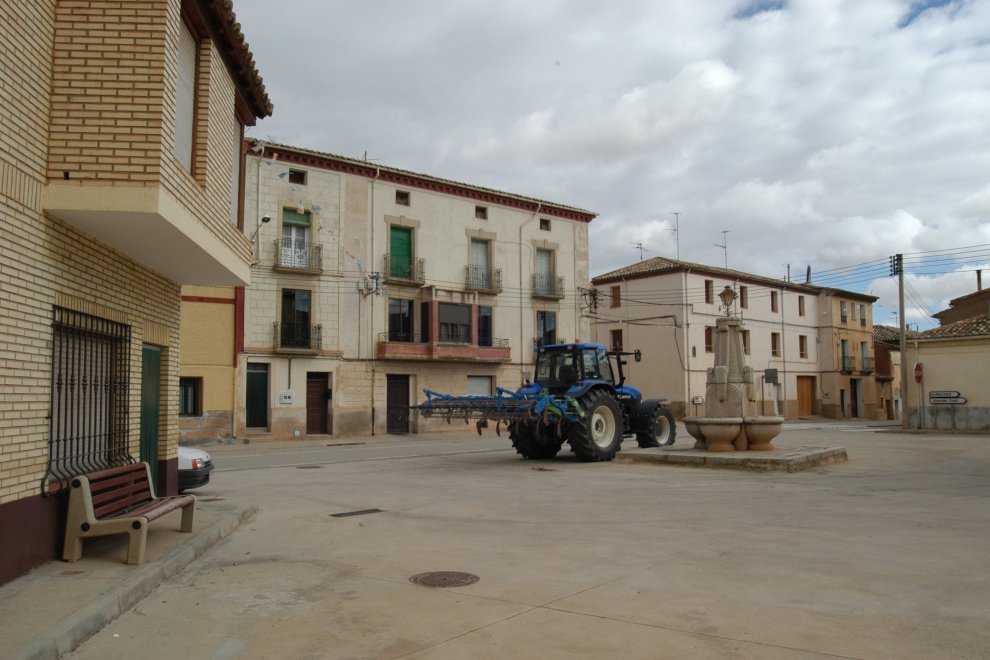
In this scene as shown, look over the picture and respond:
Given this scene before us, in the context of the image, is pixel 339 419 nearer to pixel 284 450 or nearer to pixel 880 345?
Result: pixel 284 450

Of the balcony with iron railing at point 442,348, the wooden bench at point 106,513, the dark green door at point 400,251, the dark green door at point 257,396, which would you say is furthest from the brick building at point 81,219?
the dark green door at point 400,251

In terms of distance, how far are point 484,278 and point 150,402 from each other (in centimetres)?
2544

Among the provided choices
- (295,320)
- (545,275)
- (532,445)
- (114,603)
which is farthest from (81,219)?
(545,275)

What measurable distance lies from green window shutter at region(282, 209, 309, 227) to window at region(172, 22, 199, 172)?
20.8m

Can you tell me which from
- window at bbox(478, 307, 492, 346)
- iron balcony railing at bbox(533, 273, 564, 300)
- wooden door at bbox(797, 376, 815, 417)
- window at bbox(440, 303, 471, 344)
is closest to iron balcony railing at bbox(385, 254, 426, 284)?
window at bbox(440, 303, 471, 344)

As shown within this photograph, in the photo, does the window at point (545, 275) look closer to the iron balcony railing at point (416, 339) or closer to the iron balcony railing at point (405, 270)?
the iron balcony railing at point (416, 339)

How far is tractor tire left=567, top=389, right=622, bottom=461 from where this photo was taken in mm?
16000

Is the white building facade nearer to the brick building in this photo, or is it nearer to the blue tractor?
the blue tractor

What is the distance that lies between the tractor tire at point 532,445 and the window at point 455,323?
15.2 metres

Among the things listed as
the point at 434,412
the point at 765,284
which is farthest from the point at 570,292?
the point at 434,412

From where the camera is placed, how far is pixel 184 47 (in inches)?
324

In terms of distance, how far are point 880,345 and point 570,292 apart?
109 feet

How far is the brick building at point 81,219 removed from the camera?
19.7 ft

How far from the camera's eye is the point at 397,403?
104ft
